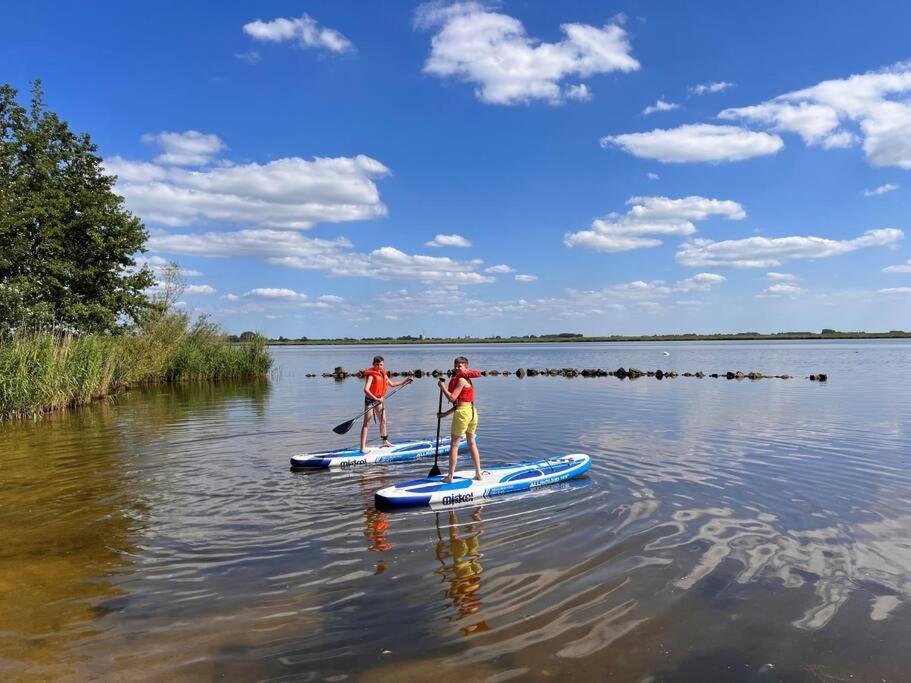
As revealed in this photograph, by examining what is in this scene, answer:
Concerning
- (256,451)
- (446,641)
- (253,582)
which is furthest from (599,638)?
(256,451)

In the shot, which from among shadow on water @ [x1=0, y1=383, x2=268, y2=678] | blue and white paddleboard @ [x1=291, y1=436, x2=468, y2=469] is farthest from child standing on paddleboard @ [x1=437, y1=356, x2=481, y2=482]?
shadow on water @ [x1=0, y1=383, x2=268, y2=678]

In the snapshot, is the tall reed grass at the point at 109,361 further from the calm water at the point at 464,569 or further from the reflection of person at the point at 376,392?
the reflection of person at the point at 376,392

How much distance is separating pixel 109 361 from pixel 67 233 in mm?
8060

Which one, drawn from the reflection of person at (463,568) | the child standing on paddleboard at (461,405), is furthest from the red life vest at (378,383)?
the reflection of person at (463,568)

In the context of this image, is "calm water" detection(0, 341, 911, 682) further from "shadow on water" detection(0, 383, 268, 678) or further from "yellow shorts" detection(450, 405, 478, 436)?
"yellow shorts" detection(450, 405, 478, 436)

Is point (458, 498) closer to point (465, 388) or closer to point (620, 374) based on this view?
point (465, 388)

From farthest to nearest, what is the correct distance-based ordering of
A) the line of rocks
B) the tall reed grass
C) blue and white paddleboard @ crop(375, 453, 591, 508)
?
the line of rocks, the tall reed grass, blue and white paddleboard @ crop(375, 453, 591, 508)

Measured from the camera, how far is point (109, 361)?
81.8ft

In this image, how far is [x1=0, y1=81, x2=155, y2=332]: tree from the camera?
25219mm

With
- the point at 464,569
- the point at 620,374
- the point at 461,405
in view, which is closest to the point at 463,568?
the point at 464,569

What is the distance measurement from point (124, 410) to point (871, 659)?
78.4 feet

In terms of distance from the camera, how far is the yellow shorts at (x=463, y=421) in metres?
10.1

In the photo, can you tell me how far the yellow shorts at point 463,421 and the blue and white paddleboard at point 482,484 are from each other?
31.5 inches

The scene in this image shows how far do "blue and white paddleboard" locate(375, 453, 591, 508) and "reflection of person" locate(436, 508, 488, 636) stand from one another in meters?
0.68
